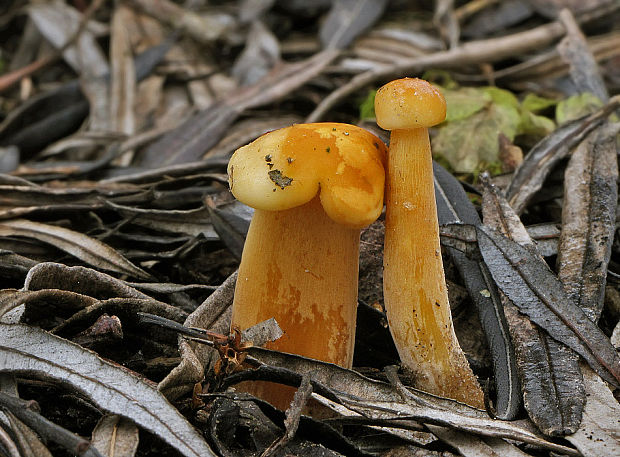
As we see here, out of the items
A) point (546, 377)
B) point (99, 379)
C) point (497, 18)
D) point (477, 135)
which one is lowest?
point (99, 379)

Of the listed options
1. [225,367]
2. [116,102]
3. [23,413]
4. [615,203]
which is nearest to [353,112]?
[116,102]

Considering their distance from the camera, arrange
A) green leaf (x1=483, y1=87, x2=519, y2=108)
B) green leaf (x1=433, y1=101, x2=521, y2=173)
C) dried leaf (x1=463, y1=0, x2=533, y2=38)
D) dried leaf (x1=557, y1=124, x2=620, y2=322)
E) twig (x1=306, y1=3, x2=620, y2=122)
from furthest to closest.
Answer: dried leaf (x1=463, y1=0, x2=533, y2=38) < twig (x1=306, y1=3, x2=620, y2=122) < green leaf (x1=483, y1=87, x2=519, y2=108) < green leaf (x1=433, y1=101, x2=521, y2=173) < dried leaf (x1=557, y1=124, x2=620, y2=322)

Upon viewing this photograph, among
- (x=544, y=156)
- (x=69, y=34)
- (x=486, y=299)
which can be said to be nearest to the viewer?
(x=486, y=299)

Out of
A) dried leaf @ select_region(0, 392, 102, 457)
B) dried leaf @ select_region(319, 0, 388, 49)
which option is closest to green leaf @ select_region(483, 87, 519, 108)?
dried leaf @ select_region(319, 0, 388, 49)

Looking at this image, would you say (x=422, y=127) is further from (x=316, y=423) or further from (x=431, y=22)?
(x=431, y=22)

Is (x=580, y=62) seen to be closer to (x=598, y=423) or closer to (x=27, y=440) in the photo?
(x=598, y=423)

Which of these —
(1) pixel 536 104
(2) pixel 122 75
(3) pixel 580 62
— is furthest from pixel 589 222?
(2) pixel 122 75

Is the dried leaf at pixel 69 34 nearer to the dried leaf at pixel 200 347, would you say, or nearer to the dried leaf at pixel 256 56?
the dried leaf at pixel 256 56

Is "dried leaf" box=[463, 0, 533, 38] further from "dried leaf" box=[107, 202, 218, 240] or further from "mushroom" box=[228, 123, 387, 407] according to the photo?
"mushroom" box=[228, 123, 387, 407]
